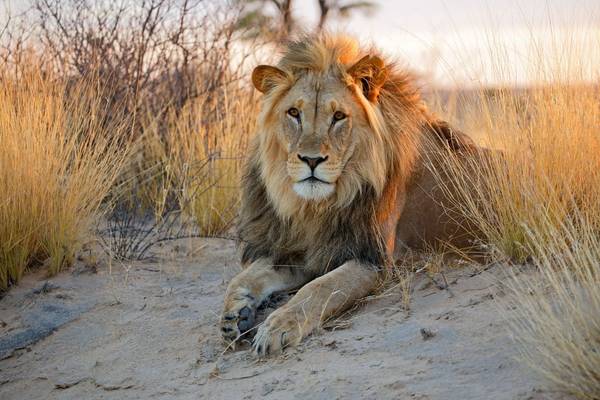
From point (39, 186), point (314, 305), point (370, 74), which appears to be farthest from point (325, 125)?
point (39, 186)

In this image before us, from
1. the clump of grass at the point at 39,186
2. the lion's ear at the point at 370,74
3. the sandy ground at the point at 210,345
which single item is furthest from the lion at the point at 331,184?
the clump of grass at the point at 39,186

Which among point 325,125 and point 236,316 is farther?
point 325,125

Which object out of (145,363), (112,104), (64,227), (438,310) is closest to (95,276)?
(64,227)

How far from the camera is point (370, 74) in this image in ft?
15.1

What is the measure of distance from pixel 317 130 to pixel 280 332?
104 centimetres

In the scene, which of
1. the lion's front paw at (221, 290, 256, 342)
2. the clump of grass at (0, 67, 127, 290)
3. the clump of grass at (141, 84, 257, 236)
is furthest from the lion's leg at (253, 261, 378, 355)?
the clump of grass at (141, 84, 257, 236)

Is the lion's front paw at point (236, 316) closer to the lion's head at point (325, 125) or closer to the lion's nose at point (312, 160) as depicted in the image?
the lion's head at point (325, 125)

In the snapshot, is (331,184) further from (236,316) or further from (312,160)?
(236,316)

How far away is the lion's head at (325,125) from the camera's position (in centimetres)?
440

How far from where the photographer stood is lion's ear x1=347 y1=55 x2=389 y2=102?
4547mm

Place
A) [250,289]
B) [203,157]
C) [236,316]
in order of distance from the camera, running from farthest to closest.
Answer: [203,157] → [250,289] → [236,316]

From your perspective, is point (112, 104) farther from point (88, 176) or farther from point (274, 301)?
A: point (274, 301)

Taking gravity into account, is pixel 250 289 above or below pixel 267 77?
below

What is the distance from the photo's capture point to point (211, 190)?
22.5ft
